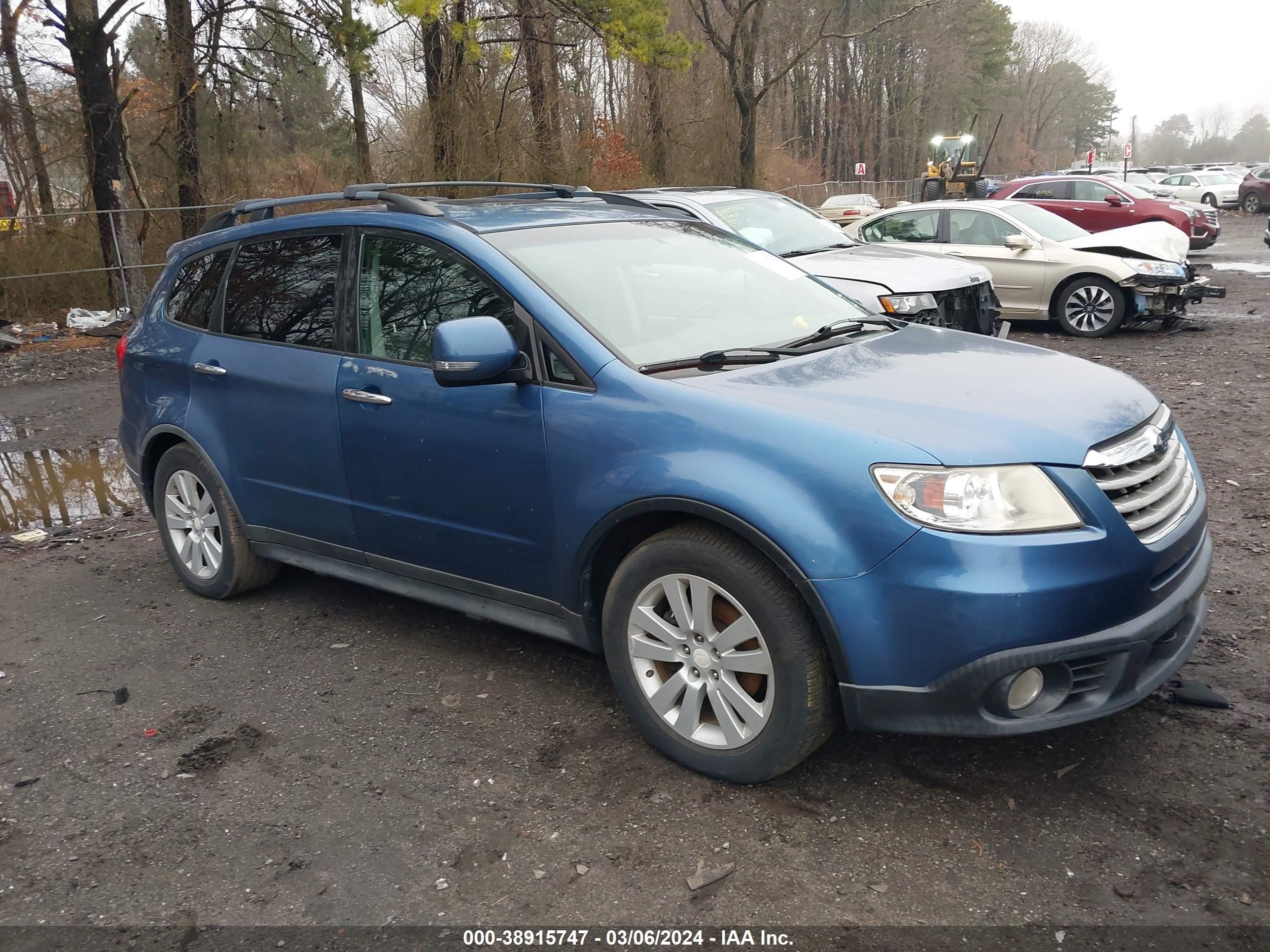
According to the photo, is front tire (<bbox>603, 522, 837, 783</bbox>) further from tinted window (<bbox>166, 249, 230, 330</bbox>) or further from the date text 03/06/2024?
tinted window (<bbox>166, 249, 230, 330</bbox>)

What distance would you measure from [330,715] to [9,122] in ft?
56.6

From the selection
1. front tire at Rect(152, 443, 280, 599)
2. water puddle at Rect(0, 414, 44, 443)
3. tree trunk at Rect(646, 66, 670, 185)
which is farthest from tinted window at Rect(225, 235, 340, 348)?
tree trunk at Rect(646, 66, 670, 185)

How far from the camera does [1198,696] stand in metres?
3.55

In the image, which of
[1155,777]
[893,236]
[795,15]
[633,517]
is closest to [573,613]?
[633,517]

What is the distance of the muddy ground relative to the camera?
272 centimetres

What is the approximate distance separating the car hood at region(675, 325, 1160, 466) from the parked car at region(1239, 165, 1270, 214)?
39.8 m

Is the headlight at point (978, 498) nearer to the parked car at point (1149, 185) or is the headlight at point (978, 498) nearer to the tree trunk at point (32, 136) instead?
the tree trunk at point (32, 136)

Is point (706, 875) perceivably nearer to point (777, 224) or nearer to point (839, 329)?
point (839, 329)

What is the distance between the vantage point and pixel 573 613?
11.6 feet

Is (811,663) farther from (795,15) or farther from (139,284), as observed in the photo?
(795,15)

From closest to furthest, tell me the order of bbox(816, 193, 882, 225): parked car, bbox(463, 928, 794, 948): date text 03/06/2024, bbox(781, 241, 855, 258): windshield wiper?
bbox(463, 928, 794, 948): date text 03/06/2024 < bbox(781, 241, 855, 258): windshield wiper < bbox(816, 193, 882, 225): parked car

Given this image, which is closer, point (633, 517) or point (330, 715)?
point (633, 517)

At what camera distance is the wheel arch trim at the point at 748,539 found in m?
2.86

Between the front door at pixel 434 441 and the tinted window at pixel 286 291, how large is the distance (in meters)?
0.21
